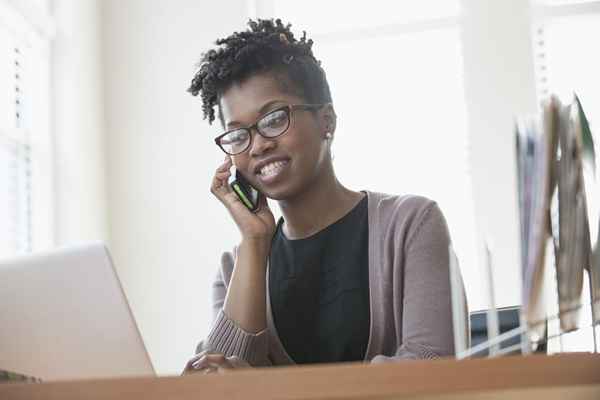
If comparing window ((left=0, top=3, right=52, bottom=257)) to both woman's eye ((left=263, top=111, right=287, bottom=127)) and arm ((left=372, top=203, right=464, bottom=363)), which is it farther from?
arm ((left=372, top=203, right=464, bottom=363))

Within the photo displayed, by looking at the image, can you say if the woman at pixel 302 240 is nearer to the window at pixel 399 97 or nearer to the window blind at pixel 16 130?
the window blind at pixel 16 130

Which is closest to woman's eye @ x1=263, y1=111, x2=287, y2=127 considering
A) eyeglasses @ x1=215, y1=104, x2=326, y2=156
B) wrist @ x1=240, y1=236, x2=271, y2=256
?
eyeglasses @ x1=215, y1=104, x2=326, y2=156

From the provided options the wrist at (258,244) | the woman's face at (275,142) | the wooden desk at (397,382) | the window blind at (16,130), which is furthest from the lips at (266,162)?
the window blind at (16,130)

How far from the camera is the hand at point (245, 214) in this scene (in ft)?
5.22

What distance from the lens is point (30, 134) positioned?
3207 mm

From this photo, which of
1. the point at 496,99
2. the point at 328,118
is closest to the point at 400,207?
the point at 328,118

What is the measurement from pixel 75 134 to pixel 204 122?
56cm

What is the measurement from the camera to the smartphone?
1680 mm

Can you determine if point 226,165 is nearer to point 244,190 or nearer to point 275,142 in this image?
point 244,190

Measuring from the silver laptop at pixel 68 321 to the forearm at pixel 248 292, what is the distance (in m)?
0.35

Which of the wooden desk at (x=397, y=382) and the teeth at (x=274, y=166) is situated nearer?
the wooden desk at (x=397, y=382)

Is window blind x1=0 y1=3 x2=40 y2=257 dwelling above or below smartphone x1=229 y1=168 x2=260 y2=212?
above

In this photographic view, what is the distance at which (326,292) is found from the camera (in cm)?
156

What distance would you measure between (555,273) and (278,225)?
3.51ft
